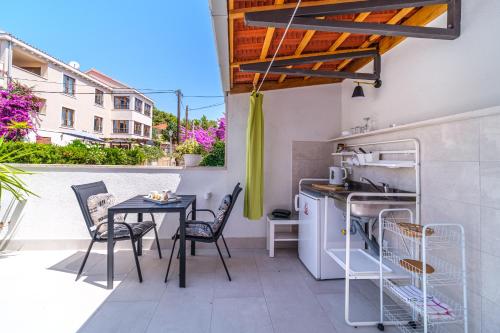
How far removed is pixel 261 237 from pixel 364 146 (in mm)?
2011

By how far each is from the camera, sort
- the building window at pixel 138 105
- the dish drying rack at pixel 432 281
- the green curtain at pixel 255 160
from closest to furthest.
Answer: the dish drying rack at pixel 432 281
the green curtain at pixel 255 160
the building window at pixel 138 105

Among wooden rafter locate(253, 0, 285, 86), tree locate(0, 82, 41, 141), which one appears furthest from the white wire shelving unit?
tree locate(0, 82, 41, 141)

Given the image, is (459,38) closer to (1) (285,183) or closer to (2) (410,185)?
(2) (410,185)

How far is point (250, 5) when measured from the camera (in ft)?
6.28

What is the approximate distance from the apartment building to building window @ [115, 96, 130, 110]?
0.07 metres

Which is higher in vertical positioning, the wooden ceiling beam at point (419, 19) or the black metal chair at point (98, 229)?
the wooden ceiling beam at point (419, 19)

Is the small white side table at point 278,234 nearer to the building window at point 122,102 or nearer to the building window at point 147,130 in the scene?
the building window at point 122,102

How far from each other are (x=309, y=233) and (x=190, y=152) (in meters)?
2.20

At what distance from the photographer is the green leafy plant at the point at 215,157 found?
4027 millimetres

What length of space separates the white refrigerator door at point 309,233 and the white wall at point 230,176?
70 centimetres

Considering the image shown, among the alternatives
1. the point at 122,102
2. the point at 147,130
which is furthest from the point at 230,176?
the point at 147,130

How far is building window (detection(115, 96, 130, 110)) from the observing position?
16922mm

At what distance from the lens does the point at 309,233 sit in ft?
9.77

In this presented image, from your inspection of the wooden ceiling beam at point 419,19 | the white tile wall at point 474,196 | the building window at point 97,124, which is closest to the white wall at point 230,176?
the wooden ceiling beam at point 419,19
